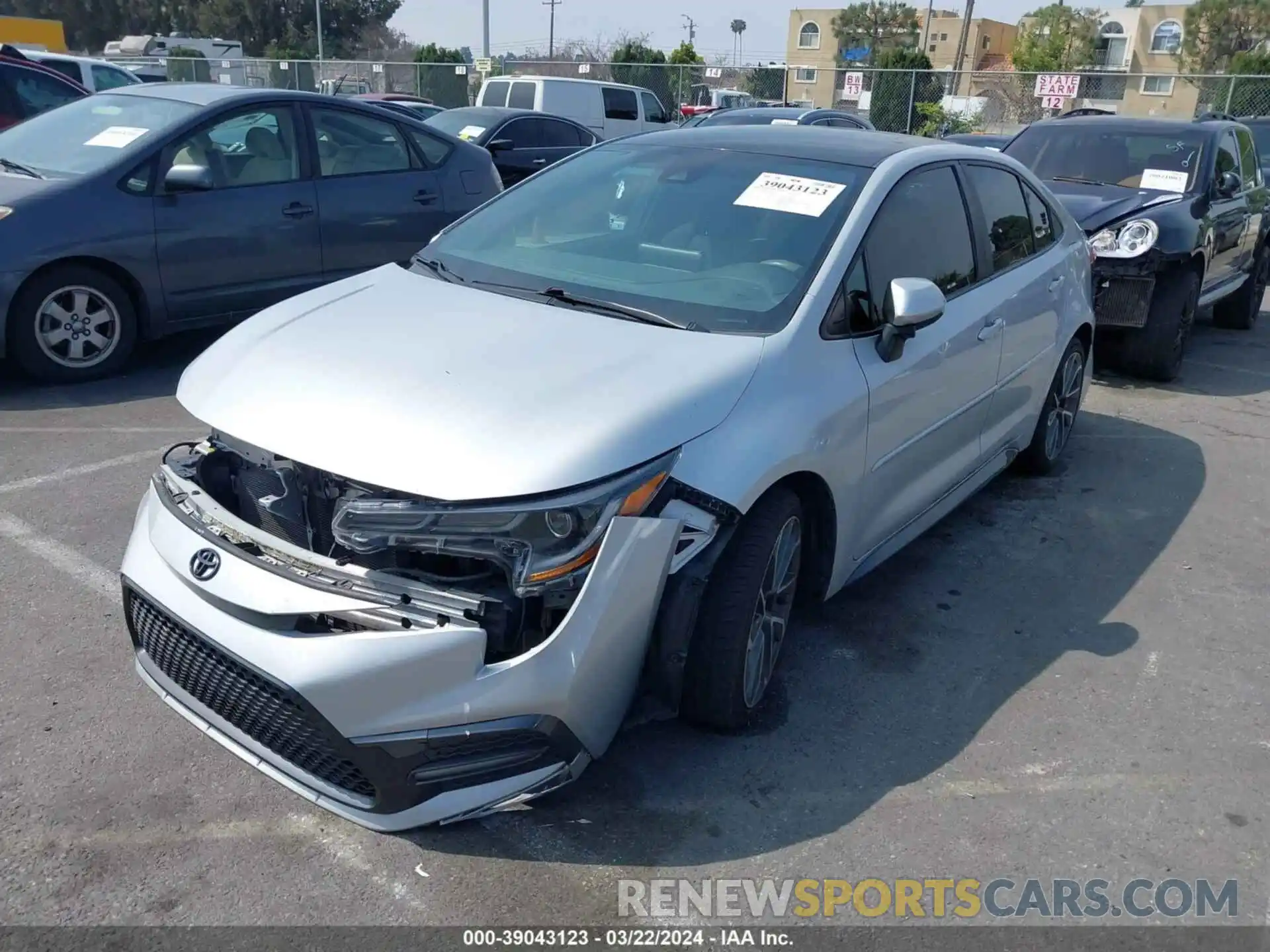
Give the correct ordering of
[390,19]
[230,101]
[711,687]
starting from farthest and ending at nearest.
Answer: [390,19], [230,101], [711,687]

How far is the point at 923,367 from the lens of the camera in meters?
3.83

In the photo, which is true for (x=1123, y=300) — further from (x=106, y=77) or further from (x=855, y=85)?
(x=855, y=85)

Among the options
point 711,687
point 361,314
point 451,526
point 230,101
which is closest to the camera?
point 451,526

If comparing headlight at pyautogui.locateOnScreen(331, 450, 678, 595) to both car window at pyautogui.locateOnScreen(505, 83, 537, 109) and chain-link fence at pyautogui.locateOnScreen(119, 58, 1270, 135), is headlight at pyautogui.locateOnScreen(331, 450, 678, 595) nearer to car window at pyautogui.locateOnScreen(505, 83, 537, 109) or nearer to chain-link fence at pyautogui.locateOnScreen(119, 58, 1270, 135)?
car window at pyautogui.locateOnScreen(505, 83, 537, 109)

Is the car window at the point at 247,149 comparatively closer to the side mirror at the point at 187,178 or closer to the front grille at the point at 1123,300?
the side mirror at the point at 187,178

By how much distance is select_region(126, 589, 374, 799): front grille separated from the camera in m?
2.60

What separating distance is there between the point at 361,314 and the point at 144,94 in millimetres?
4559

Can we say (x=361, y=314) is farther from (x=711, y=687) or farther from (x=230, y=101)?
(x=230, y=101)

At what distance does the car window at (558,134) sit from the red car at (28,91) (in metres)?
5.22

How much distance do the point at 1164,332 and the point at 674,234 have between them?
4.99m

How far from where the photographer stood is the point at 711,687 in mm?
3053

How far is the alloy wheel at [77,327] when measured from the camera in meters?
6.09

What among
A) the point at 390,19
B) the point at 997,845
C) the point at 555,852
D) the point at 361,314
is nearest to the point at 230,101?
the point at 361,314

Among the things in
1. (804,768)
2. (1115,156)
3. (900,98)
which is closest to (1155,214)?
(1115,156)
